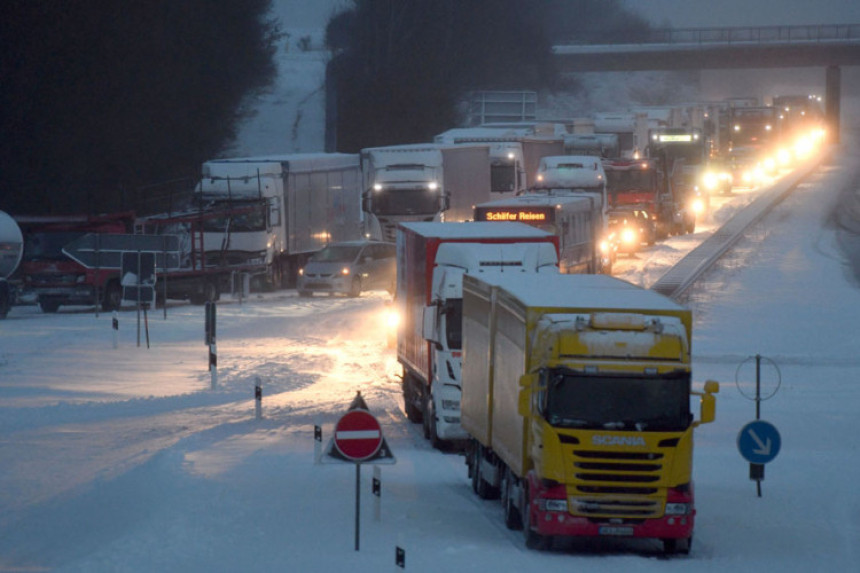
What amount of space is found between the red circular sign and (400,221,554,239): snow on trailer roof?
8.04 meters

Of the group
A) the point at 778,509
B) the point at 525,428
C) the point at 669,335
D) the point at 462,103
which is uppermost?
the point at 462,103

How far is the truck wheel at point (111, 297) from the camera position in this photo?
3816cm

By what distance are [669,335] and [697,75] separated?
542 ft

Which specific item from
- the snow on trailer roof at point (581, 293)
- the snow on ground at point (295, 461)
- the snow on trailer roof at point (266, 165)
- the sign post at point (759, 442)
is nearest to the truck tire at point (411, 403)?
the snow on ground at point (295, 461)

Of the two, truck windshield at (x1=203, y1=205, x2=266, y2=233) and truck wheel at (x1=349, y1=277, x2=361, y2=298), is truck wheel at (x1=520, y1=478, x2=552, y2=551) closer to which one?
truck wheel at (x1=349, y1=277, x2=361, y2=298)

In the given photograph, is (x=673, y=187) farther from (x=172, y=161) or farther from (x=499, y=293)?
(x=499, y=293)

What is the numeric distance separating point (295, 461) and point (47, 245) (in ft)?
69.6

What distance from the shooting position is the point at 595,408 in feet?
45.2

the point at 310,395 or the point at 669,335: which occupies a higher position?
the point at 669,335

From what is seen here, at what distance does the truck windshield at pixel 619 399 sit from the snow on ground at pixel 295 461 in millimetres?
1315

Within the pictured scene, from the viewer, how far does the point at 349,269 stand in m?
41.1

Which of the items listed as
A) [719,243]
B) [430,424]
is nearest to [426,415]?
[430,424]

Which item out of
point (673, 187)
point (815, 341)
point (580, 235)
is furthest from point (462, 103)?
point (815, 341)

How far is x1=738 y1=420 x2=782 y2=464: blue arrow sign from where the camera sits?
15992 millimetres
